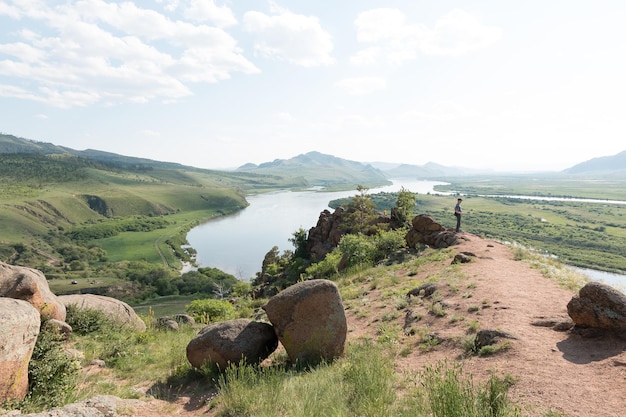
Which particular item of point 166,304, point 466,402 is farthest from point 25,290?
point 166,304

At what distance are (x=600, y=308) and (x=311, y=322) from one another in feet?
28.0

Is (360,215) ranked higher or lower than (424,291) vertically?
higher

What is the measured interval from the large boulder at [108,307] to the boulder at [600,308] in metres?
19.1

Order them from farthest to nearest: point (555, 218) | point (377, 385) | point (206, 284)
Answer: point (555, 218)
point (206, 284)
point (377, 385)

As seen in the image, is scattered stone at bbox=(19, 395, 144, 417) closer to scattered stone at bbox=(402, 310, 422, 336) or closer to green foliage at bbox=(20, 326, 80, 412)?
green foliage at bbox=(20, 326, 80, 412)

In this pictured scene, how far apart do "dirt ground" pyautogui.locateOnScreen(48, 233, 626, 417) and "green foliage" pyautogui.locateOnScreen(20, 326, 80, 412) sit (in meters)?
1.70

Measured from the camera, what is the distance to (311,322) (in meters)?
10.8

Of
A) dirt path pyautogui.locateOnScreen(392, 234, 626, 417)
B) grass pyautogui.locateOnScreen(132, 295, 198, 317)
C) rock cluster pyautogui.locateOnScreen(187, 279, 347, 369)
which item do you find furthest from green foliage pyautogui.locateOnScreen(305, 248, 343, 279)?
grass pyautogui.locateOnScreen(132, 295, 198, 317)

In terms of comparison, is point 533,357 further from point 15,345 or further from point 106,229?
point 106,229

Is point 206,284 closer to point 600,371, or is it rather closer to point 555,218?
point 600,371

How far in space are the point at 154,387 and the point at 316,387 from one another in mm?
5962

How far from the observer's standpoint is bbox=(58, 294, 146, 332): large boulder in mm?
16859

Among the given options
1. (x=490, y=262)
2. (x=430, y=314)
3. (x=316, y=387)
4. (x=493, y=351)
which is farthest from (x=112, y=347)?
(x=490, y=262)

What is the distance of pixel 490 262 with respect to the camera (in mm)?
20609
